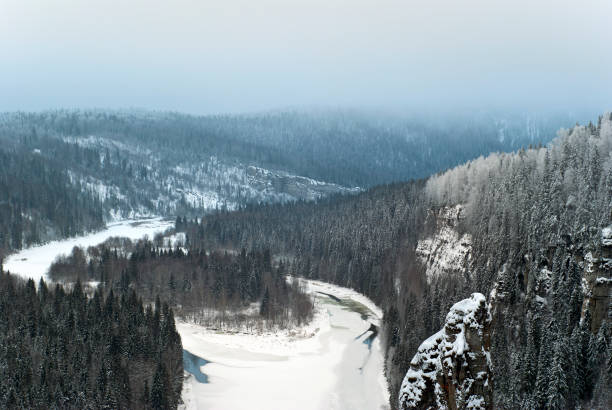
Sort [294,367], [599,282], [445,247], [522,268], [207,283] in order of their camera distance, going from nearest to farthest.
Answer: [599,282] → [522,268] → [294,367] → [445,247] → [207,283]

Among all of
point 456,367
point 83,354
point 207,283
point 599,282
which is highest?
point 456,367

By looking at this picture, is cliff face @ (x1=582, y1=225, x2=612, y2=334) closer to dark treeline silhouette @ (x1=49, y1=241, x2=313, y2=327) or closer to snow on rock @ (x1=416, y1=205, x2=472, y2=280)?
snow on rock @ (x1=416, y1=205, x2=472, y2=280)

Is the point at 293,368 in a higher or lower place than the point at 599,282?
lower

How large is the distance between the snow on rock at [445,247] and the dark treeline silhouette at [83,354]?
190 ft

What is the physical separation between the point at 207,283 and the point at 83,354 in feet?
192

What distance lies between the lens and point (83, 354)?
65562mm

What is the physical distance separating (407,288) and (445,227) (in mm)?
17862

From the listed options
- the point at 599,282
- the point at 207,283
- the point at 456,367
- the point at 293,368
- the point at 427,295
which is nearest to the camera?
the point at 456,367

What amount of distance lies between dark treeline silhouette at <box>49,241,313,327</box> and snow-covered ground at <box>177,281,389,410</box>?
670cm

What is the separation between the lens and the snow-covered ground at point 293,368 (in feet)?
234

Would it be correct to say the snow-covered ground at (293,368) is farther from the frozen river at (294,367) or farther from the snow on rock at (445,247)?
the snow on rock at (445,247)

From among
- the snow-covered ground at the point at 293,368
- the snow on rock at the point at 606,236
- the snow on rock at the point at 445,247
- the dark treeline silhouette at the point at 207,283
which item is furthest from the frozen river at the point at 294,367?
the snow on rock at the point at 606,236

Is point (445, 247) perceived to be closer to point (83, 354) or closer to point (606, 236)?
point (606, 236)

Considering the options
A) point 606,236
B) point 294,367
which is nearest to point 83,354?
point 294,367
